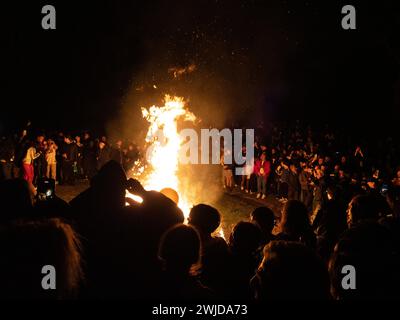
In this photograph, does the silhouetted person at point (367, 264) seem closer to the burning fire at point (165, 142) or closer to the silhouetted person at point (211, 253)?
the silhouetted person at point (211, 253)

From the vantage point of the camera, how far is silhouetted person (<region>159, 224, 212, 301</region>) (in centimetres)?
249

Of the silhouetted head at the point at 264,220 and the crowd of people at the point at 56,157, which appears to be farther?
the crowd of people at the point at 56,157

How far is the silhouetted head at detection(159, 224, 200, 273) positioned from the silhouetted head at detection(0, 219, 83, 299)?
91 centimetres

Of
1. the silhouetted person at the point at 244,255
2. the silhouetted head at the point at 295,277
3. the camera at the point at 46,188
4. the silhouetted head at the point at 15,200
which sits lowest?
the silhouetted person at the point at 244,255

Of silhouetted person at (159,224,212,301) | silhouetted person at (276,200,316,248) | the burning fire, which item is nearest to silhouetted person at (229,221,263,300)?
silhouetted person at (276,200,316,248)

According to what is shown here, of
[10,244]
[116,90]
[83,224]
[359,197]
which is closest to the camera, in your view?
[10,244]

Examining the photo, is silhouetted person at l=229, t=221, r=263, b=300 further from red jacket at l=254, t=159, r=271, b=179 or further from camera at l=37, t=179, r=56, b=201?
red jacket at l=254, t=159, r=271, b=179

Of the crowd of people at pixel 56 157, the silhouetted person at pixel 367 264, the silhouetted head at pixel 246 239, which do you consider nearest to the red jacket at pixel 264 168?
the crowd of people at pixel 56 157

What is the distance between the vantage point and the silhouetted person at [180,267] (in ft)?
8.16

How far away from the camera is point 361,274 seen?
2539mm

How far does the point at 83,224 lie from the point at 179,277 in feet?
3.41

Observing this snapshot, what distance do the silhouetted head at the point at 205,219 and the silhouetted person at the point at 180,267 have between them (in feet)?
4.14
